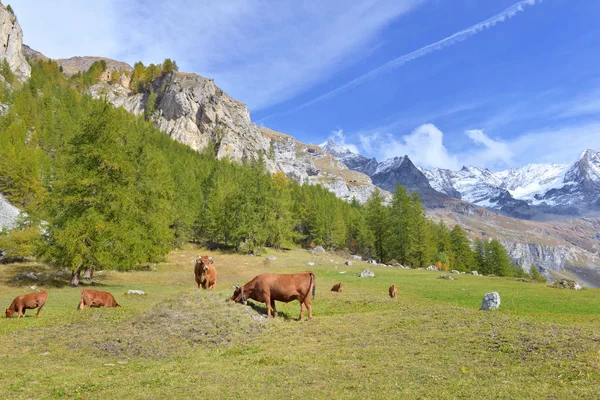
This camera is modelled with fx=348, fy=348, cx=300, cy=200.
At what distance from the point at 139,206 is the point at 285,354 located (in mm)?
36164

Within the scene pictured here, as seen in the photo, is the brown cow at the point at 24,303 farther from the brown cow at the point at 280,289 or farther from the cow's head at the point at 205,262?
the brown cow at the point at 280,289

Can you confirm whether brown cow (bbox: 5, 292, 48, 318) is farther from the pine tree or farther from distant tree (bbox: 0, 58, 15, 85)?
distant tree (bbox: 0, 58, 15, 85)

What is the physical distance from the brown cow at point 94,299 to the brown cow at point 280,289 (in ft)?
29.1

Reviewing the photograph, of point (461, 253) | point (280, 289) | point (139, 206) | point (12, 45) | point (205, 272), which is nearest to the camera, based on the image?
point (280, 289)

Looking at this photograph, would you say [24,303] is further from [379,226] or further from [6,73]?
[6,73]

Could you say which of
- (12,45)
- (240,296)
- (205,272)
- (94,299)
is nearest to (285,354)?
(240,296)

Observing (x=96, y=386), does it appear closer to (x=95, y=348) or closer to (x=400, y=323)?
(x=95, y=348)

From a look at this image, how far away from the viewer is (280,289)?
18.1 m

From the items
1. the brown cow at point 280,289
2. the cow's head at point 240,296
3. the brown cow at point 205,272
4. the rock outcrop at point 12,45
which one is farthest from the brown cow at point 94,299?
the rock outcrop at point 12,45

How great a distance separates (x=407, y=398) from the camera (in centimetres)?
820

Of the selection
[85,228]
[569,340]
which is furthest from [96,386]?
[85,228]

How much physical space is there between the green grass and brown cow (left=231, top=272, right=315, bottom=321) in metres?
0.78

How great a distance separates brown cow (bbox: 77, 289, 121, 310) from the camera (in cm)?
2075

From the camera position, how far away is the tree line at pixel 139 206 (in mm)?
33750
